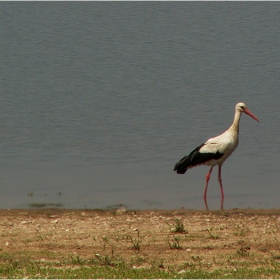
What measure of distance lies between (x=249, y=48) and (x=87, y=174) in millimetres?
13180

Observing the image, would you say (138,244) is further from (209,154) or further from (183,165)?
(209,154)

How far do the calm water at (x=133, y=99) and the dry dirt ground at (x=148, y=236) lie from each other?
1.28m

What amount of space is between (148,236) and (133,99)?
11163 mm

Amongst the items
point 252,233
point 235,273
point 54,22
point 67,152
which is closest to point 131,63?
point 54,22

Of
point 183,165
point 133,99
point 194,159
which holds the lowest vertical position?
point 183,165

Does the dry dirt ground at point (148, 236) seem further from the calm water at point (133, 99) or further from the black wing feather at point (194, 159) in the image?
the black wing feather at point (194, 159)

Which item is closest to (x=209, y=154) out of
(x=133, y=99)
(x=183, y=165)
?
(x=183, y=165)

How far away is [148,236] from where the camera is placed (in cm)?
1030

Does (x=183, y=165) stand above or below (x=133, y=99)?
below

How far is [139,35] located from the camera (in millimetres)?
28328

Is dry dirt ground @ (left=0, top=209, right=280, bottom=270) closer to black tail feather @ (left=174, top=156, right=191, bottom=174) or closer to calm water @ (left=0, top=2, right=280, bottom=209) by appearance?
calm water @ (left=0, top=2, right=280, bottom=209)

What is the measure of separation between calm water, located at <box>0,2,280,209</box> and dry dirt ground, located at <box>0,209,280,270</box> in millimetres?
1279

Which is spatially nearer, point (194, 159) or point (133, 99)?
point (194, 159)

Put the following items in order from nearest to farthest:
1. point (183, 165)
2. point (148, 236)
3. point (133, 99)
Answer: point (148, 236), point (183, 165), point (133, 99)
